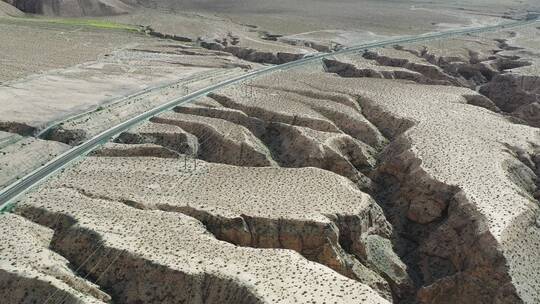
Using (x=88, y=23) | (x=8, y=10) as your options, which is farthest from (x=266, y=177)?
(x=8, y=10)

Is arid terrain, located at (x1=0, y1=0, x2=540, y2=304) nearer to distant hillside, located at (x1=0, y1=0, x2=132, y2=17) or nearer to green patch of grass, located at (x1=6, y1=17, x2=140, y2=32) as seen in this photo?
green patch of grass, located at (x1=6, y1=17, x2=140, y2=32)

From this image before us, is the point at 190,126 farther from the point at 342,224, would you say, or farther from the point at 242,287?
the point at 242,287

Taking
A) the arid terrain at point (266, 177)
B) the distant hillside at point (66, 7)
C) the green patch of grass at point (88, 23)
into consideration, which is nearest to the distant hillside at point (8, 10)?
the distant hillside at point (66, 7)

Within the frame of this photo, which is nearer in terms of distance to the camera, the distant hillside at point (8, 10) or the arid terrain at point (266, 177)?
the arid terrain at point (266, 177)

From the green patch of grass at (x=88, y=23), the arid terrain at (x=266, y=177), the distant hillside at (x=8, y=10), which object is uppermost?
the distant hillside at (x=8, y=10)

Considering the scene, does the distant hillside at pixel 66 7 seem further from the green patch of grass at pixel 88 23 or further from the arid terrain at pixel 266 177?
the arid terrain at pixel 266 177

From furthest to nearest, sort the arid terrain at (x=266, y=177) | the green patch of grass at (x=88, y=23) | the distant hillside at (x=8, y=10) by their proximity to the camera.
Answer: the distant hillside at (x=8, y=10) → the green patch of grass at (x=88, y=23) → the arid terrain at (x=266, y=177)

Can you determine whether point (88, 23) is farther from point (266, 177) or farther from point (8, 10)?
point (266, 177)
